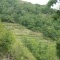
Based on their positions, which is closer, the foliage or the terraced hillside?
the foliage

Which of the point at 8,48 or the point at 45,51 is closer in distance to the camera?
the point at 8,48

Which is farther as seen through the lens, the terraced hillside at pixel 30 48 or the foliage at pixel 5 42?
the terraced hillside at pixel 30 48

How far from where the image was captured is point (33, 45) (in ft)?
68.8

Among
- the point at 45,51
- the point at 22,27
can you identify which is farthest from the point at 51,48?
the point at 22,27

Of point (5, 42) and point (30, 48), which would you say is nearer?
point (5, 42)

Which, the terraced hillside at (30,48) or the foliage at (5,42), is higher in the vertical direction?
the foliage at (5,42)

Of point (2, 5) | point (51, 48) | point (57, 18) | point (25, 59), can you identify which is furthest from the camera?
point (2, 5)

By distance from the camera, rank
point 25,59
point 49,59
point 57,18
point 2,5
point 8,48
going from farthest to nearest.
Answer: point 2,5 → point 49,59 → point 25,59 → point 8,48 → point 57,18

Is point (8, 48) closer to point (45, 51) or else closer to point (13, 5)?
point (45, 51)

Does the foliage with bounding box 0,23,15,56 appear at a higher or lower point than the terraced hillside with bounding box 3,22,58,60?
higher

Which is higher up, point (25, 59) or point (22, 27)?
point (25, 59)

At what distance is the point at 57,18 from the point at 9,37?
691cm

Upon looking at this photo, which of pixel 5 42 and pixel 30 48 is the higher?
pixel 5 42

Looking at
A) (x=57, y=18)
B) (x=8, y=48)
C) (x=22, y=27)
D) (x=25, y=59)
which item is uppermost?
(x=57, y=18)
